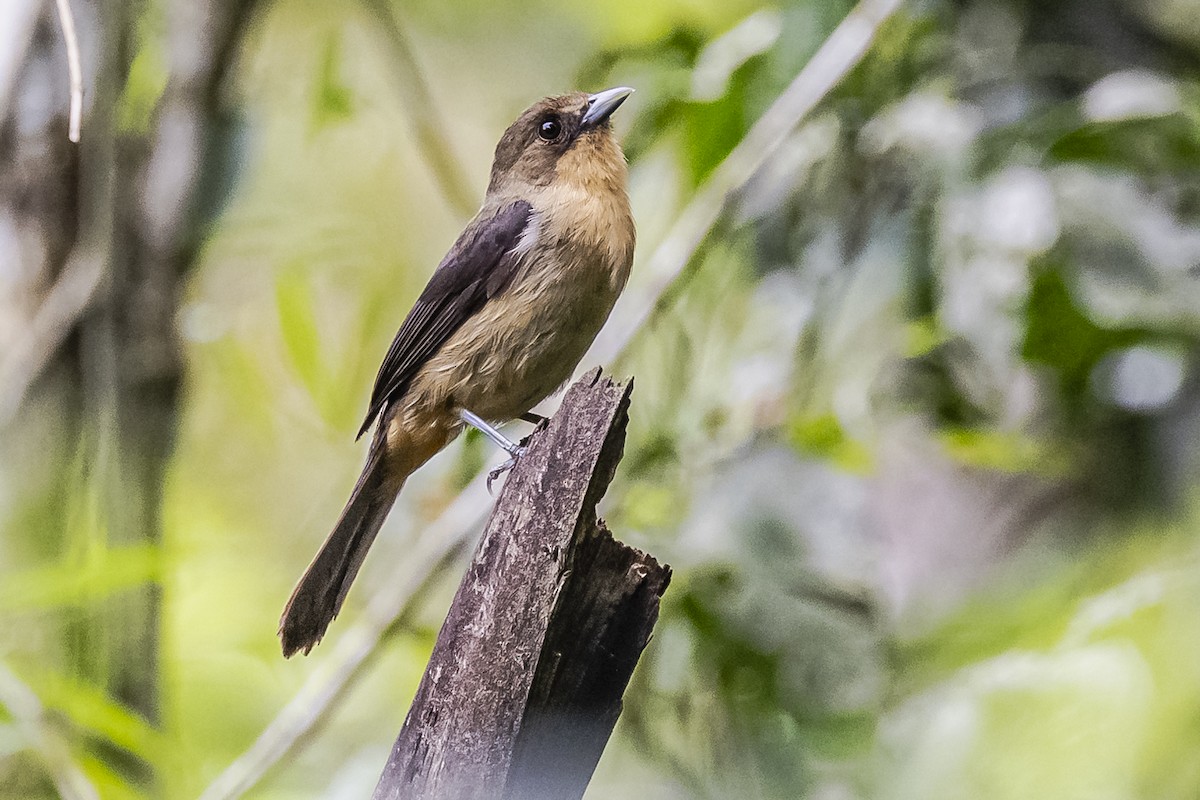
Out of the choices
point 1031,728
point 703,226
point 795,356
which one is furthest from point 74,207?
point 1031,728

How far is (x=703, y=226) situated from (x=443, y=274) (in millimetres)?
542

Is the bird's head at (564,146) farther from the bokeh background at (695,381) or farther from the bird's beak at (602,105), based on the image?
the bokeh background at (695,381)

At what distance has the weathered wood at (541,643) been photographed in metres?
1.25

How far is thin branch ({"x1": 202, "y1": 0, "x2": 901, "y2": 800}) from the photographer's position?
7.38 ft

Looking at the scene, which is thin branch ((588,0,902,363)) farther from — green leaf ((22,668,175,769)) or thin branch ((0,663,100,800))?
thin branch ((0,663,100,800))

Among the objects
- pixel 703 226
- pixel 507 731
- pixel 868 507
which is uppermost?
pixel 703 226

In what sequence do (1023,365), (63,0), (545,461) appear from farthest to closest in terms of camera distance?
(63,0)
(1023,365)
(545,461)

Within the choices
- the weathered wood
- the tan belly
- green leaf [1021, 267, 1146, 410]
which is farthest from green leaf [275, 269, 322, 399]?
green leaf [1021, 267, 1146, 410]

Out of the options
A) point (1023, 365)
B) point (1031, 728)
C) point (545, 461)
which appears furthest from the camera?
point (1023, 365)

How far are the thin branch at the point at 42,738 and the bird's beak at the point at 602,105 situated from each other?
1.59m

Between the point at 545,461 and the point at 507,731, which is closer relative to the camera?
the point at 507,731

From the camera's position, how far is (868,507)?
7.13 ft

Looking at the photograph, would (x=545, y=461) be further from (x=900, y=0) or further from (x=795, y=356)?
(x=900, y=0)

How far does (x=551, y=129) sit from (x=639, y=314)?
0.44 meters
